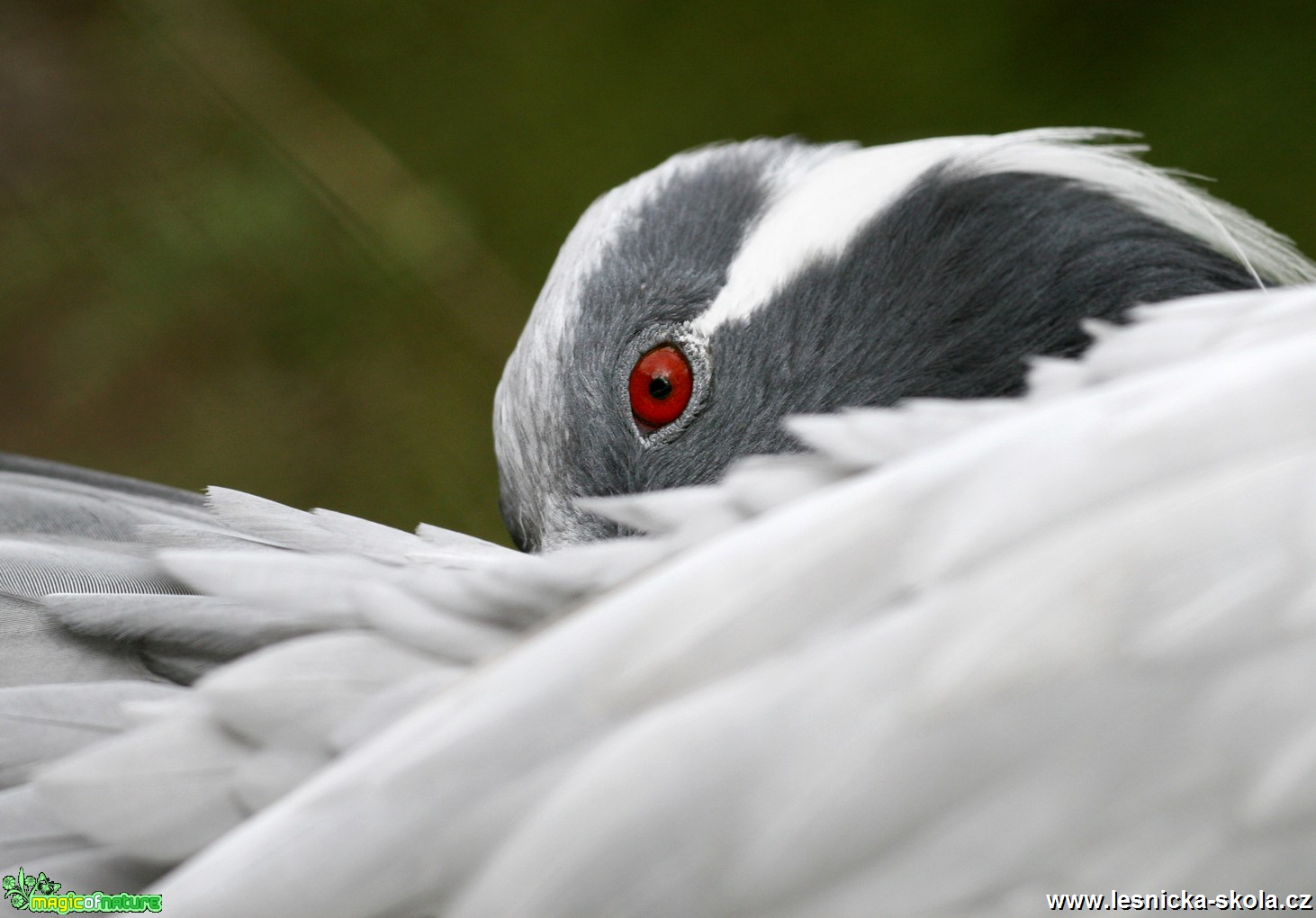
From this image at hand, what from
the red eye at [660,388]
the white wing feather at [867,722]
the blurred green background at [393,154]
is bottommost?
the white wing feather at [867,722]

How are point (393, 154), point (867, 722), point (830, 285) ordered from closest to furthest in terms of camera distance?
point (867, 722), point (830, 285), point (393, 154)

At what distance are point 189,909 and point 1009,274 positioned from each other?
1.21 m

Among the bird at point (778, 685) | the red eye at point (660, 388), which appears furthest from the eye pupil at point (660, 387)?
the bird at point (778, 685)

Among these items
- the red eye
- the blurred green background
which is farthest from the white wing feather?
the blurred green background

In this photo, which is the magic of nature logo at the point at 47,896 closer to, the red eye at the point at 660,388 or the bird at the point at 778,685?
the bird at the point at 778,685

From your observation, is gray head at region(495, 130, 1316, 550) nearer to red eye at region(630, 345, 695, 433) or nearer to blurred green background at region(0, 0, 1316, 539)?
red eye at region(630, 345, 695, 433)

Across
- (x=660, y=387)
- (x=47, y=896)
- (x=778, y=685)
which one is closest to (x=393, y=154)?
(x=660, y=387)

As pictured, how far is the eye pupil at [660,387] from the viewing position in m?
1.81

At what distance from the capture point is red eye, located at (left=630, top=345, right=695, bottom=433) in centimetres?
181

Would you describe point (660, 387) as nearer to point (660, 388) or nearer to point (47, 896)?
point (660, 388)

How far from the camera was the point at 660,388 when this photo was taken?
1818mm

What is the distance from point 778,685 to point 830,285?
103 cm

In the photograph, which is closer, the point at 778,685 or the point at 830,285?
the point at 778,685

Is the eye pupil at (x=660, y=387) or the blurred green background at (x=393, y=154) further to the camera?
the blurred green background at (x=393, y=154)
